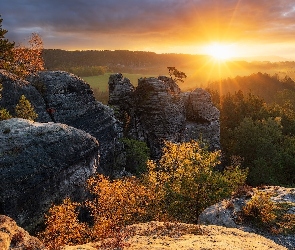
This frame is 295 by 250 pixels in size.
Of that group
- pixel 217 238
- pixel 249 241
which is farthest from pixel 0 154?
pixel 249 241

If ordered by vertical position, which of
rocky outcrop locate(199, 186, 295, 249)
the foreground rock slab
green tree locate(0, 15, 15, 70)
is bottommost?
Result: rocky outcrop locate(199, 186, 295, 249)

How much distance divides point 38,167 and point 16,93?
63.4ft

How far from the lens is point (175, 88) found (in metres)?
75.0

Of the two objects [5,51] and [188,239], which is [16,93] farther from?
[188,239]

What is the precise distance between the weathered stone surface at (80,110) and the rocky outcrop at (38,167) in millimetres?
14951

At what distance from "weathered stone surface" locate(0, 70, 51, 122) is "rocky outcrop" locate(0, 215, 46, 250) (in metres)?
27.2

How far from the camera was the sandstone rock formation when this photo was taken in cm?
4526

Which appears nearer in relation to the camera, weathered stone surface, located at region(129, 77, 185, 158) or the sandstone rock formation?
the sandstone rock formation

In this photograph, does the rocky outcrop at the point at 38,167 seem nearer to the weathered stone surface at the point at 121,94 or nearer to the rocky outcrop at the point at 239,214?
the rocky outcrop at the point at 239,214

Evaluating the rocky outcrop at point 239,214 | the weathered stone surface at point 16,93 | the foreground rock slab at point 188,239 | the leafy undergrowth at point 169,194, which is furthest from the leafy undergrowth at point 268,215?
the weathered stone surface at point 16,93

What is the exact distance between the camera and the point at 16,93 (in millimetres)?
42000

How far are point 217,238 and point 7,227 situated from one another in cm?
1261

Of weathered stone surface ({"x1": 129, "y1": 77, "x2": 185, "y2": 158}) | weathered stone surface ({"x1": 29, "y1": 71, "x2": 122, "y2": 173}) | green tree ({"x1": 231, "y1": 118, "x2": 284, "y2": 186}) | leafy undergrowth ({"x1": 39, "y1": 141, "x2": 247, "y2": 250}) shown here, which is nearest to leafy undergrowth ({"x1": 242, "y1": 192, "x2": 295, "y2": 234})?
leafy undergrowth ({"x1": 39, "y1": 141, "x2": 247, "y2": 250})

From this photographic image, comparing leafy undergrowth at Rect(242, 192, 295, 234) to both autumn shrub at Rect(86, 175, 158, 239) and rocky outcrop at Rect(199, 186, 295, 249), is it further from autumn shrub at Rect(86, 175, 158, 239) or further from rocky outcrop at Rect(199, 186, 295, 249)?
autumn shrub at Rect(86, 175, 158, 239)
